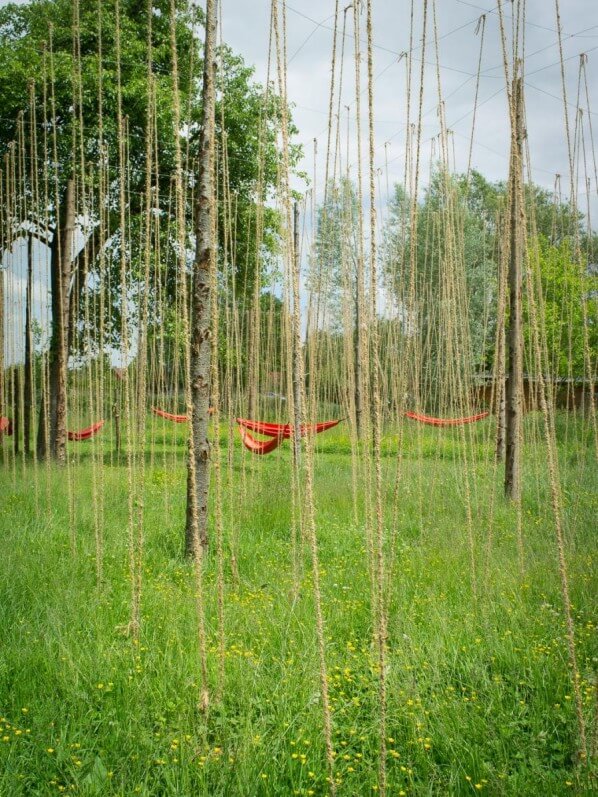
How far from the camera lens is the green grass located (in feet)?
4.35

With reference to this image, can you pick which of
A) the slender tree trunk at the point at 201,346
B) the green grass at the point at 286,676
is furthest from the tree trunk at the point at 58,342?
the green grass at the point at 286,676

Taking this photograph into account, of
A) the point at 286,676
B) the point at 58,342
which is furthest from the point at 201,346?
the point at 58,342

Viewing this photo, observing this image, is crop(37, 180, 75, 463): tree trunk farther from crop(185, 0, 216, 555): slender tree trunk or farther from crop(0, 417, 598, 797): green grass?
crop(0, 417, 598, 797): green grass

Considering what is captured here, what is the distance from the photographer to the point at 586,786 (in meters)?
1.20

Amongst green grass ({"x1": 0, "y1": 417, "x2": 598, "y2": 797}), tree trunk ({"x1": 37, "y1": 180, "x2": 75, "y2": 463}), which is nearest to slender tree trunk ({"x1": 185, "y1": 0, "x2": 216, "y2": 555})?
green grass ({"x1": 0, "y1": 417, "x2": 598, "y2": 797})

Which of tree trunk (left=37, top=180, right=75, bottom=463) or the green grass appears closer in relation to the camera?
the green grass

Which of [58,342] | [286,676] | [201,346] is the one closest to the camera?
[286,676]

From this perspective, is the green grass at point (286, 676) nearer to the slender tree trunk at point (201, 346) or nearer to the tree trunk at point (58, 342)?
the slender tree trunk at point (201, 346)

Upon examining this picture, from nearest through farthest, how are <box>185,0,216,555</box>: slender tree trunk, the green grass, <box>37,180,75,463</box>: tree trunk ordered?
1. the green grass
2. <box>185,0,216,555</box>: slender tree trunk
3. <box>37,180,75,463</box>: tree trunk

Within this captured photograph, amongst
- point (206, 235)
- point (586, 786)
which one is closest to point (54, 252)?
point (206, 235)

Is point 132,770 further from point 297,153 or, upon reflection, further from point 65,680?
point 297,153

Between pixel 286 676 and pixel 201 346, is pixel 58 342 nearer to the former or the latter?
pixel 201 346

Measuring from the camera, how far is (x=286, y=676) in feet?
5.37

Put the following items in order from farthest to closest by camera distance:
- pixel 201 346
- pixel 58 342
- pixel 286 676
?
1. pixel 58 342
2. pixel 201 346
3. pixel 286 676
